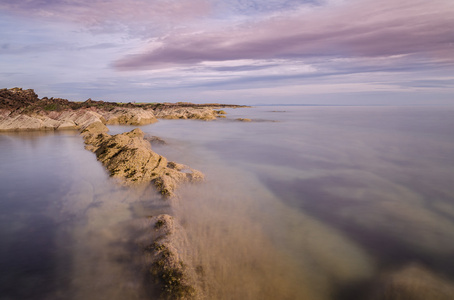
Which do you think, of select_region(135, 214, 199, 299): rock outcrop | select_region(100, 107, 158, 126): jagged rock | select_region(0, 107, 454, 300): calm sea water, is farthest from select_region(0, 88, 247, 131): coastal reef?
select_region(135, 214, 199, 299): rock outcrop

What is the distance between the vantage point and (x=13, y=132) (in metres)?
26.5

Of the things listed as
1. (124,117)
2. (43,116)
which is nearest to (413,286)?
(43,116)

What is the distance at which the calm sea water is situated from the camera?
14.7ft

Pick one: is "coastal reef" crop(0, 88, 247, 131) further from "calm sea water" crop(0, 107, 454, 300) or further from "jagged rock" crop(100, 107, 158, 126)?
"calm sea water" crop(0, 107, 454, 300)

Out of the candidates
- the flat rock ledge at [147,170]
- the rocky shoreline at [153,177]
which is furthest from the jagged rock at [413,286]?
the flat rock ledge at [147,170]

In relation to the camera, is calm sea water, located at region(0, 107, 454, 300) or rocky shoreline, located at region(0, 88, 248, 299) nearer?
rocky shoreline, located at region(0, 88, 248, 299)

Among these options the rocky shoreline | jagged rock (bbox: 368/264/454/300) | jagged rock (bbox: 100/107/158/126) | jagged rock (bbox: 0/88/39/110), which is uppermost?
jagged rock (bbox: 0/88/39/110)

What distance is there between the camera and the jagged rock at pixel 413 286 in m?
4.33

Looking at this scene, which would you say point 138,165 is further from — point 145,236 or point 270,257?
point 270,257

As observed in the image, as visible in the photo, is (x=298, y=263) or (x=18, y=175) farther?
(x=18, y=175)

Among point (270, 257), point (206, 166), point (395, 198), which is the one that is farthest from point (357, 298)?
point (206, 166)

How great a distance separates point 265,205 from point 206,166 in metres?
5.48

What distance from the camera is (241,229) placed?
638 cm

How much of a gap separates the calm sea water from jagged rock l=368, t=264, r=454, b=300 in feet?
0.51
